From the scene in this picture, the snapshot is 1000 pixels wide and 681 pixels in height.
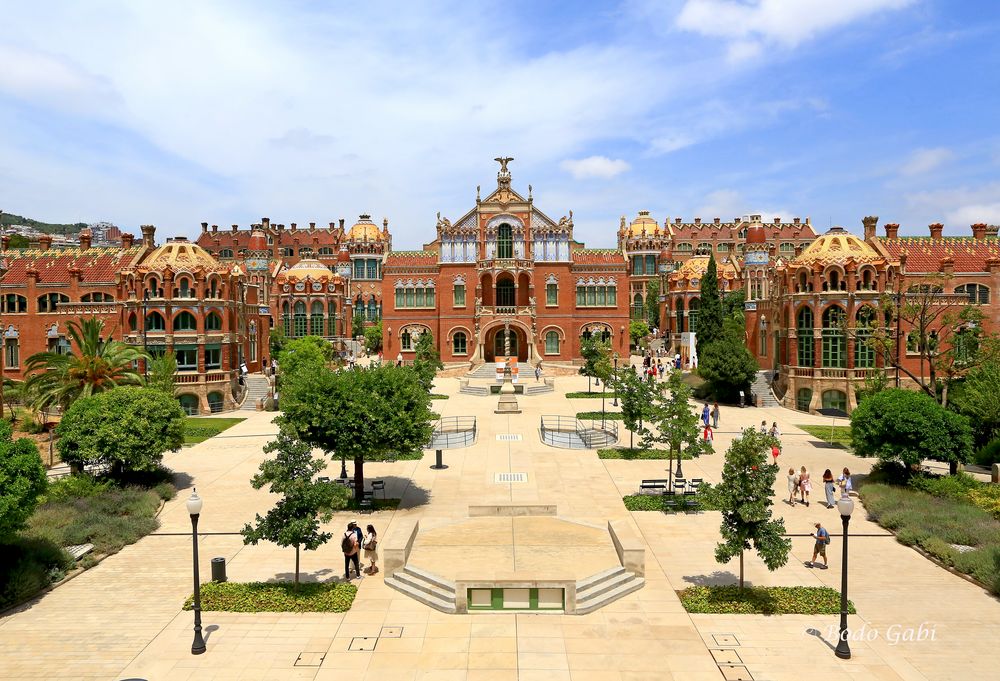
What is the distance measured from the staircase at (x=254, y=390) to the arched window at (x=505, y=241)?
83.5 feet

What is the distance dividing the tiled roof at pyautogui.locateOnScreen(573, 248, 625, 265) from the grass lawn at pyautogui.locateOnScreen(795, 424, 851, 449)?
30091 mm

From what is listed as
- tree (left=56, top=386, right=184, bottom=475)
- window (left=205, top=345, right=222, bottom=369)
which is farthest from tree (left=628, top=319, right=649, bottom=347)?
tree (left=56, top=386, right=184, bottom=475)

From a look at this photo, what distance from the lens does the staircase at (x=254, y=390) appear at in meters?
49.2

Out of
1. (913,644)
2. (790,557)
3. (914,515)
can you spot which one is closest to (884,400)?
(914,515)

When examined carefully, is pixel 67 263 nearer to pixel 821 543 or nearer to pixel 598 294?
pixel 598 294

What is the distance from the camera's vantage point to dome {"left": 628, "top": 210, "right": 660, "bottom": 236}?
105375 millimetres

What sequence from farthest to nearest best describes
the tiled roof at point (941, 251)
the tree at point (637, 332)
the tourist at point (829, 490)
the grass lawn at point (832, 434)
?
the tree at point (637, 332) < the tiled roof at point (941, 251) < the grass lawn at point (832, 434) < the tourist at point (829, 490)

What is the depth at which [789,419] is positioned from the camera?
140ft

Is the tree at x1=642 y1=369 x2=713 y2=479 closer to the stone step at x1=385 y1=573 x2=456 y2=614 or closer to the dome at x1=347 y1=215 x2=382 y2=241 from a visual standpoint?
the stone step at x1=385 y1=573 x2=456 y2=614

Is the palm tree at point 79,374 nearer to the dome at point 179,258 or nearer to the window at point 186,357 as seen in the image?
the window at point 186,357

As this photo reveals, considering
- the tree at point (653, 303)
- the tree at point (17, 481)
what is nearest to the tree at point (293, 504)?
the tree at point (17, 481)

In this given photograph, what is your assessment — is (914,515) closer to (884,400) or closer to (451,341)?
(884,400)

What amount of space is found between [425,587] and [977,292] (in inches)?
1942

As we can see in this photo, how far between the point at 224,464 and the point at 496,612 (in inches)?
794
